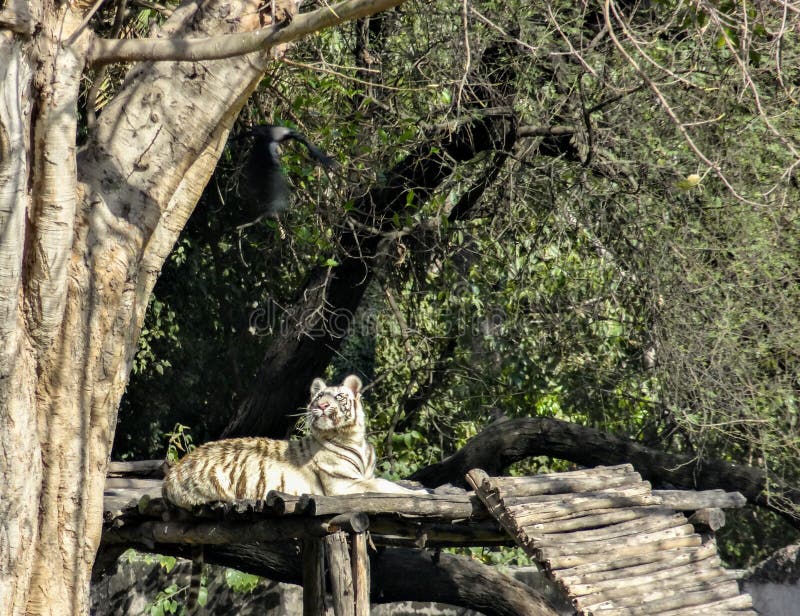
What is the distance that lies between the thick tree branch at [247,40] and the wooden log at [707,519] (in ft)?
13.6

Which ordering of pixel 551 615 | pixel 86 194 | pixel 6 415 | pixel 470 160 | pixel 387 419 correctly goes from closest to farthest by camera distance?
1. pixel 6 415
2. pixel 86 194
3. pixel 551 615
4. pixel 470 160
5. pixel 387 419

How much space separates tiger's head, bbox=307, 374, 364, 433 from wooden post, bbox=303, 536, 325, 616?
715 millimetres

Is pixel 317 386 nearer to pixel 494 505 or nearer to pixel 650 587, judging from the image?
pixel 494 505

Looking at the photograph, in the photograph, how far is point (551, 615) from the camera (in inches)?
331

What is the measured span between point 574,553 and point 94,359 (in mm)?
2883

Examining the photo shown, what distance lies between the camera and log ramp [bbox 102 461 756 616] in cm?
593

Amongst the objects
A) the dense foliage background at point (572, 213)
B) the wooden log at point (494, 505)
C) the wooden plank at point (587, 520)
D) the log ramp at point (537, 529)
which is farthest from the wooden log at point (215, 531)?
the dense foliage background at point (572, 213)

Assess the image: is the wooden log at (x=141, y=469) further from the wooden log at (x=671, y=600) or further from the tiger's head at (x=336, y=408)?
the wooden log at (x=671, y=600)

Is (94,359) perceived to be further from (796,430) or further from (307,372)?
(796,430)

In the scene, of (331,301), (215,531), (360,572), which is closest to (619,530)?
(360,572)

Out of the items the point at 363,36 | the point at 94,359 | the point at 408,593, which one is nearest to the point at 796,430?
the point at 408,593

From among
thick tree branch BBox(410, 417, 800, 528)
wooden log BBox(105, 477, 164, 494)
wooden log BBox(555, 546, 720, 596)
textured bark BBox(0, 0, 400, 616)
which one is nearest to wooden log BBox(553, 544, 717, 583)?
wooden log BBox(555, 546, 720, 596)

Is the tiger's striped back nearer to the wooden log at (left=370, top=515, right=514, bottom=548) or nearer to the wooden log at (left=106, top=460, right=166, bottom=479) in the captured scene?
the wooden log at (left=370, top=515, right=514, bottom=548)

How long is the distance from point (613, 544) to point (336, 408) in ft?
6.28
